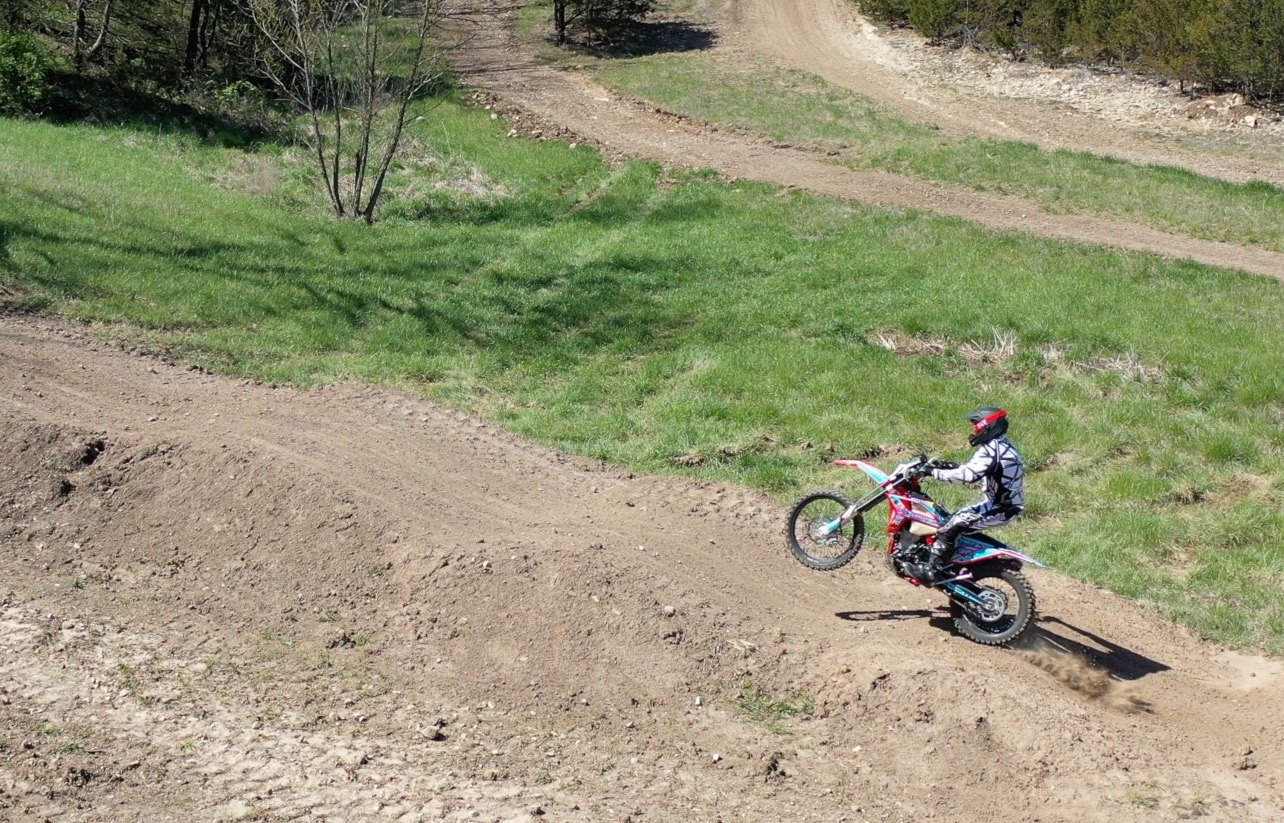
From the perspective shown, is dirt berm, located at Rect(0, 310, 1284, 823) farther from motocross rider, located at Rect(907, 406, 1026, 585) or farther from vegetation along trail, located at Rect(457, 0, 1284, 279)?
vegetation along trail, located at Rect(457, 0, 1284, 279)

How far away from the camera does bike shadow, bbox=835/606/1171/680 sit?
348 inches

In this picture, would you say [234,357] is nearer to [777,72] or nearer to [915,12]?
[777,72]

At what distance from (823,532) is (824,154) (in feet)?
60.9

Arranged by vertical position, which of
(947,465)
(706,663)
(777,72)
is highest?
(777,72)

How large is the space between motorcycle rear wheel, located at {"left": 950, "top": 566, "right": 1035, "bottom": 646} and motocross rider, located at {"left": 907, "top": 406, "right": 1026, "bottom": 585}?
0.89 feet

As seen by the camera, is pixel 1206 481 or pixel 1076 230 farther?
pixel 1076 230

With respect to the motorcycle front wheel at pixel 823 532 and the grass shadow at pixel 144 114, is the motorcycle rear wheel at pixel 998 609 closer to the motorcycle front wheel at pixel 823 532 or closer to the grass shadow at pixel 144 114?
the motorcycle front wheel at pixel 823 532

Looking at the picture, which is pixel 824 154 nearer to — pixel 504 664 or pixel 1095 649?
pixel 1095 649

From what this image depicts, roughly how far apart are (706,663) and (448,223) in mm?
15730

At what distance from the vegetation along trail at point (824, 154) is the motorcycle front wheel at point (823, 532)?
12406 millimetres

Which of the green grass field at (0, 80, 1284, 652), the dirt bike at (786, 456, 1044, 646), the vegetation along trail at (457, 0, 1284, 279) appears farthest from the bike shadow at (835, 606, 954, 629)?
the vegetation along trail at (457, 0, 1284, 279)

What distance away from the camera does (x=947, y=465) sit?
885 cm

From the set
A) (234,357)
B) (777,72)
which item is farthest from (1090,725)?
(777,72)

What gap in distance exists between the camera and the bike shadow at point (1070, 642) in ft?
29.0
